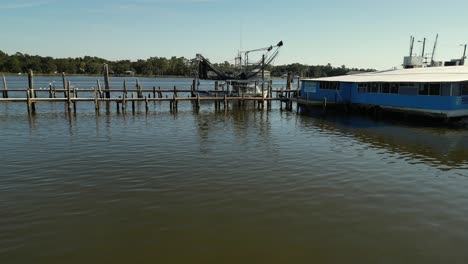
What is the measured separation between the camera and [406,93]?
31.6m

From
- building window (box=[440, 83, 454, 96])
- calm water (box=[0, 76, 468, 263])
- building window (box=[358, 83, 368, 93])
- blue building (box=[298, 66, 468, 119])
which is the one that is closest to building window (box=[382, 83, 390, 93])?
blue building (box=[298, 66, 468, 119])

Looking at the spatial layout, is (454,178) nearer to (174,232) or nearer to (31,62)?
(174,232)

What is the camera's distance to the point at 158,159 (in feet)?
55.5

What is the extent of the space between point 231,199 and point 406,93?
25656 millimetres

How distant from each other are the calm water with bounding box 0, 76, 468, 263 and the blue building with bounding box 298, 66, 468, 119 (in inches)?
268

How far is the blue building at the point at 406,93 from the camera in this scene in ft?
92.0

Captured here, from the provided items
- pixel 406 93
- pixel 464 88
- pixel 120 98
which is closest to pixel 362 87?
pixel 406 93

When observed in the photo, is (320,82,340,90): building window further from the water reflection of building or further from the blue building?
the water reflection of building

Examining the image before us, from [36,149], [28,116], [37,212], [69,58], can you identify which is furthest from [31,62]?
[37,212]

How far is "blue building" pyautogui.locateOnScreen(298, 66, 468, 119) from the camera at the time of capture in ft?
92.0

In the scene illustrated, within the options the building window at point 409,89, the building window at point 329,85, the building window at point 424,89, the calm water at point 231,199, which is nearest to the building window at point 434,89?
the building window at point 424,89

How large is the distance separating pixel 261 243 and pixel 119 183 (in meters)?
6.68

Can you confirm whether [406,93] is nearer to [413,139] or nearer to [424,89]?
[424,89]

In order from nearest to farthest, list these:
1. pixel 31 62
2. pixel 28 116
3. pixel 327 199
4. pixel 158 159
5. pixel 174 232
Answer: pixel 174 232 < pixel 327 199 < pixel 158 159 < pixel 28 116 < pixel 31 62
